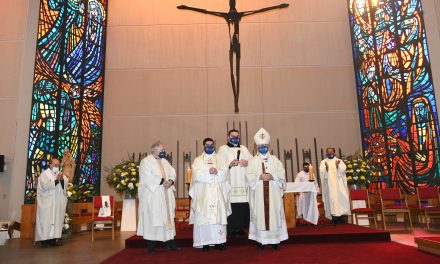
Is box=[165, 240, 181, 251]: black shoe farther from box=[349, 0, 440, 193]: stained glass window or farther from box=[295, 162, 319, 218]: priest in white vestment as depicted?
box=[349, 0, 440, 193]: stained glass window

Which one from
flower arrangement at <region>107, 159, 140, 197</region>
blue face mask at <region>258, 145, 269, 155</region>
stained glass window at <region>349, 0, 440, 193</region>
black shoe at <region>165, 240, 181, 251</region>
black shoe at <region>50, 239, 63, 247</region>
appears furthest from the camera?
stained glass window at <region>349, 0, 440, 193</region>

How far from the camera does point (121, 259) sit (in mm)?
4898

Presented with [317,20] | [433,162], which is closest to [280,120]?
[317,20]

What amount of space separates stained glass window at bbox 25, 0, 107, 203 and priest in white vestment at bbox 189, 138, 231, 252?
568cm

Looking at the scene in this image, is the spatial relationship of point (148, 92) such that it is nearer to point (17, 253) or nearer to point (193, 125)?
point (193, 125)

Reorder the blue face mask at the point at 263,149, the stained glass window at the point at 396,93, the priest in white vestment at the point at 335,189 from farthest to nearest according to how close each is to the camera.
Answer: the stained glass window at the point at 396,93
the priest in white vestment at the point at 335,189
the blue face mask at the point at 263,149

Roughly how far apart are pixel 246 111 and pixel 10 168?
7.23m

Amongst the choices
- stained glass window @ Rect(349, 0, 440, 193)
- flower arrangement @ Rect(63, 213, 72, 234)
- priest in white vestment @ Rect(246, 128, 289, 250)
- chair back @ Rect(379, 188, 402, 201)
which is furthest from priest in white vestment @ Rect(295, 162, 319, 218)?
flower arrangement @ Rect(63, 213, 72, 234)

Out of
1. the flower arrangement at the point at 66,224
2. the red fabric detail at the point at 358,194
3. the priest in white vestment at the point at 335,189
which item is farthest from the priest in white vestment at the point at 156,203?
the red fabric detail at the point at 358,194

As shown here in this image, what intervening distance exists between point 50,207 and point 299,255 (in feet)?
16.2

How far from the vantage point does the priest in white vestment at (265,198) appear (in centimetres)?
532

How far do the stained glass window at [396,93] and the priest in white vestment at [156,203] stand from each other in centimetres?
740

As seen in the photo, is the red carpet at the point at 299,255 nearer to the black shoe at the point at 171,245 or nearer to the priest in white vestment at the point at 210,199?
the black shoe at the point at 171,245

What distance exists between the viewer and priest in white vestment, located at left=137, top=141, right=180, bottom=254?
18.0 feet
